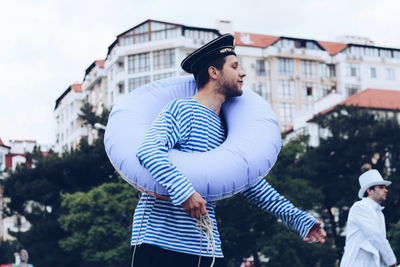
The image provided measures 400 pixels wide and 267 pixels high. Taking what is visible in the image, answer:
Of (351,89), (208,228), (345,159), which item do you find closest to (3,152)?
(351,89)

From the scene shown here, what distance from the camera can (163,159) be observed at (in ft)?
16.8

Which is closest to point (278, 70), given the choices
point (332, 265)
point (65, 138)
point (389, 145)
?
point (65, 138)

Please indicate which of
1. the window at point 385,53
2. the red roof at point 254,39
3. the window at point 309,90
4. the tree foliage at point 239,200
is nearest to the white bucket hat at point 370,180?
the tree foliage at point 239,200

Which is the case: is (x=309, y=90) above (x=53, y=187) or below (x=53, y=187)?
above

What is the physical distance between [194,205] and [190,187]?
0.11 metres

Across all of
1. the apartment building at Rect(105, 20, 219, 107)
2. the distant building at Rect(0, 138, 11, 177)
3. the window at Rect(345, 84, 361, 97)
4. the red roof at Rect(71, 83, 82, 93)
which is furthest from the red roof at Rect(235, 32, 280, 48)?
the distant building at Rect(0, 138, 11, 177)

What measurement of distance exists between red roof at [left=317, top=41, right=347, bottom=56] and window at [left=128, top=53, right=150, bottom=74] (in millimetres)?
21371

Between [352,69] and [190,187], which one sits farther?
[352,69]

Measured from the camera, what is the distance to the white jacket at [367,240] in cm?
1055

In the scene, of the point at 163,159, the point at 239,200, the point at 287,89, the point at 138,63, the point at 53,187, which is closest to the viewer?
the point at 163,159

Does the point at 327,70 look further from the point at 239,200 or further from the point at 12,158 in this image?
the point at 239,200

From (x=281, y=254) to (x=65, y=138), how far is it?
64.3m

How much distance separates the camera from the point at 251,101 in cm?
619

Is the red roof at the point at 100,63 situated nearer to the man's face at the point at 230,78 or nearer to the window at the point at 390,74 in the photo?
the window at the point at 390,74
